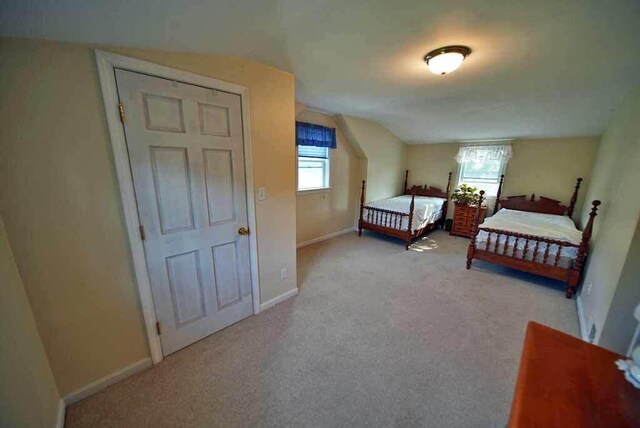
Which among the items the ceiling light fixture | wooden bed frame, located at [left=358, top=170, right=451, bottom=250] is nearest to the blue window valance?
wooden bed frame, located at [left=358, top=170, right=451, bottom=250]

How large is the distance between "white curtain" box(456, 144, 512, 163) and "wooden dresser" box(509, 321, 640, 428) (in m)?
4.55

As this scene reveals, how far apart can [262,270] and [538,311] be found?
2.85m

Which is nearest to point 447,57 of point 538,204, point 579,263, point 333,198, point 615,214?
point 615,214

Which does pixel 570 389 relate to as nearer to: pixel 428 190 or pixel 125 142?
pixel 125 142

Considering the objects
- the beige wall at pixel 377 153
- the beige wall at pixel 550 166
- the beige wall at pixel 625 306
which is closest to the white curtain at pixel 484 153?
the beige wall at pixel 550 166

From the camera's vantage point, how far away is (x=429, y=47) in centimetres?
176

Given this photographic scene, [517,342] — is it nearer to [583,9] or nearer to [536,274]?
[536,274]

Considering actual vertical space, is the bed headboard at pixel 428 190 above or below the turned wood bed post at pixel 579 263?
above

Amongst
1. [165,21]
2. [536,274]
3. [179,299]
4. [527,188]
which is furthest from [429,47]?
[527,188]

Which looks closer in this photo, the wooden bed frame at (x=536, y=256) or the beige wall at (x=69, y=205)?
the beige wall at (x=69, y=205)

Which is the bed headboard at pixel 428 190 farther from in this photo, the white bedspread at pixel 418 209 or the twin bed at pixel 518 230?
the twin bed at pixel 518 230

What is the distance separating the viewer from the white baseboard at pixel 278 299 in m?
2.34

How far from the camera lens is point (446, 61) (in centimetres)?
179

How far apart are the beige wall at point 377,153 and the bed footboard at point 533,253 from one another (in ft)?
7.21
